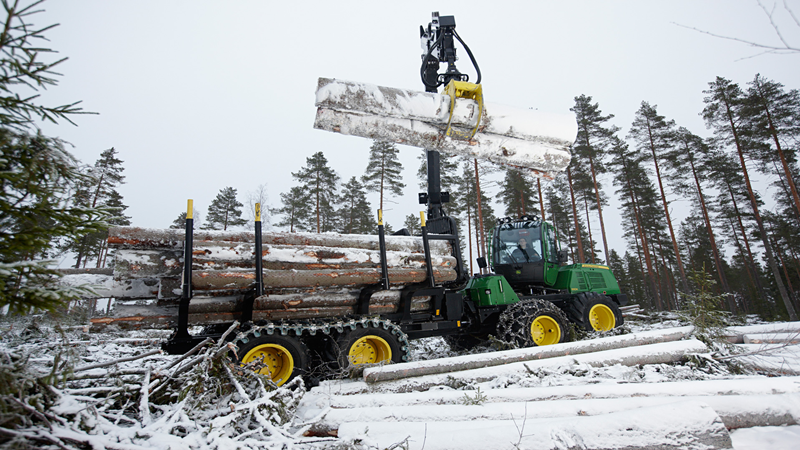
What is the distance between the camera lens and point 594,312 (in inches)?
328

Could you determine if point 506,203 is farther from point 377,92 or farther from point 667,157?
point 377,92

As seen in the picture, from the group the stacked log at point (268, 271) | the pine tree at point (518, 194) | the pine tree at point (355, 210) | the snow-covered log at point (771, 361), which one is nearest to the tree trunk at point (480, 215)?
the pine tree at point (518, 194)

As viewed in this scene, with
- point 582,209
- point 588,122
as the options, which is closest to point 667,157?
point 588,122

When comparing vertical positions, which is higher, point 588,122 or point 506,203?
point 588,122

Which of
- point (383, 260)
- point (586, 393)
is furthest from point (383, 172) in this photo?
point (586, 393)

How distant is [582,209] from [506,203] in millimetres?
6698

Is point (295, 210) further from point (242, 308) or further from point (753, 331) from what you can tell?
point (753, 331)

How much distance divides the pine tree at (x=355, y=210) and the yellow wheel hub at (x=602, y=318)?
20.9 m

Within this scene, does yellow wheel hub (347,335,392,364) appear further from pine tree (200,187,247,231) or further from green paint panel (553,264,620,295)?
pine tree (200,187,247,231)

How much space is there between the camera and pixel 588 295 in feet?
26.2

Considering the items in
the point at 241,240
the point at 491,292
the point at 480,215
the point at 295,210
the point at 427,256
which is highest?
the point at 295,210

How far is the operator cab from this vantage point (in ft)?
26.3

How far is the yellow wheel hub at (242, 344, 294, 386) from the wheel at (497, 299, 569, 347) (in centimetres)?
369

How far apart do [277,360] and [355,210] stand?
961 inches
